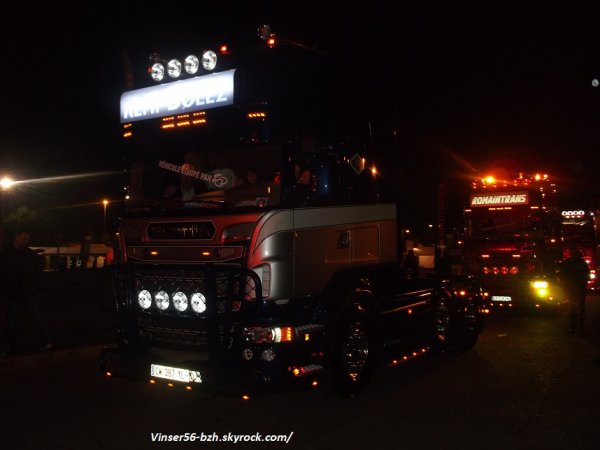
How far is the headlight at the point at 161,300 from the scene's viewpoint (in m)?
6.32

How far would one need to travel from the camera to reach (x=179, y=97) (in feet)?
22.2

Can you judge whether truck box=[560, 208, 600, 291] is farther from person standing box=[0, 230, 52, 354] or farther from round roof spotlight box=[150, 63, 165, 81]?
round roof spotlight box=[150, 63, 165, 81]

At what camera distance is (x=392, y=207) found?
7664 millimetres

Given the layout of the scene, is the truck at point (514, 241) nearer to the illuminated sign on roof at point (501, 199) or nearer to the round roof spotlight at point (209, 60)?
the illuminated sign on roof at point (501, 199)

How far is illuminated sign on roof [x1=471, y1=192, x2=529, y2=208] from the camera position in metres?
14.9

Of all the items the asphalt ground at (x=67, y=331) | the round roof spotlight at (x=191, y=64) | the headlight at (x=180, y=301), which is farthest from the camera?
the asphalt ground at (x=67, y=331)

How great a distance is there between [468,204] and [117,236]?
34.8 feet

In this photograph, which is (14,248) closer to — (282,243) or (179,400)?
(179,400)

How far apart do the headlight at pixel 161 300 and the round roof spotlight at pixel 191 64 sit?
96.1 inches

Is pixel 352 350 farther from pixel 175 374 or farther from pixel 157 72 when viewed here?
pixel 157 72

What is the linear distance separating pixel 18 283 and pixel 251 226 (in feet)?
16.7

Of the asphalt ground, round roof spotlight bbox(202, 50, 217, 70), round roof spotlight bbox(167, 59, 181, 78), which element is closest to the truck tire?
the asphalt ground

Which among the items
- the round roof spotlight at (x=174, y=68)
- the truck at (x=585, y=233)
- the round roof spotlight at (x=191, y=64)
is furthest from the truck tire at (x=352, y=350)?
the truck at (x=585, y=233)

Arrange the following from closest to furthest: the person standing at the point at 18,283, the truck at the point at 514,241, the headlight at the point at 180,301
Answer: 1. the headlight at the point at 180,301
2. the person standing at the point at 18,283
3. the truck at the point at 514,241
